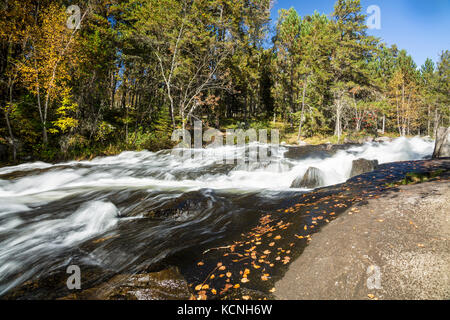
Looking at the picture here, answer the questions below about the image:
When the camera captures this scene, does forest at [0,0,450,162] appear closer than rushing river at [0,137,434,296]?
No

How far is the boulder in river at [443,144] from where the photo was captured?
9.05 metres

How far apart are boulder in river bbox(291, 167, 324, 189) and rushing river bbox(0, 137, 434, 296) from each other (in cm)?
46

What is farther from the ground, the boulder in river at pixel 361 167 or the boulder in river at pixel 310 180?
the boulder in river at pixel 361 167

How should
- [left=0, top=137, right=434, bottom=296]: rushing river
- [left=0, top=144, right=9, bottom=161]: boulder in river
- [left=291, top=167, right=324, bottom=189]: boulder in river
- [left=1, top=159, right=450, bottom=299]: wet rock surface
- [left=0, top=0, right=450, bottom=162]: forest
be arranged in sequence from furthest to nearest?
[left=0, top=0, right=450, bottom=162]: forest < [left=0, top=144, right=9, bottom=161]: boulder in river < [left=291, top=167, right=324, bottom=189]: boulder in river < [left=0, top=137, right=434, bottom=296]: rushing river < [left=1, top=159, right=450, bottom=299]: wet rock surface

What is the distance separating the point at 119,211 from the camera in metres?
5.98

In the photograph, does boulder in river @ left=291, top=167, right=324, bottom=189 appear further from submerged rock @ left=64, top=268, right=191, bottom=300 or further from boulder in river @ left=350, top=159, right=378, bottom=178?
submerged rock @ left=64, top=268, right=191, bottom=300

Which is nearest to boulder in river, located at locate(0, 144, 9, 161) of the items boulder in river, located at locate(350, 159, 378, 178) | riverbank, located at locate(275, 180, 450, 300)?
riverbank, located at locate(275, 180, 450, 300)

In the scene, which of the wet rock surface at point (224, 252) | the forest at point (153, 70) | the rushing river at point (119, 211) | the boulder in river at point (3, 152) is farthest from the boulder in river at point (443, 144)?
the boulder in river at point (3, 152)

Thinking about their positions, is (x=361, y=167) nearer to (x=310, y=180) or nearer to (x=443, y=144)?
(x=310, y=180)

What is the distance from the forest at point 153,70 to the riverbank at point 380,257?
49.5ft

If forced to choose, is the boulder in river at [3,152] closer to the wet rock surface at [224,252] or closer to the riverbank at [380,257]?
the wet rock surface at [224,252]

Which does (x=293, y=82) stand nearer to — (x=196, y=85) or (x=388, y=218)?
(x=196, y=85)

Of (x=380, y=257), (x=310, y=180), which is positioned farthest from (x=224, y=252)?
(x=310, y=180)

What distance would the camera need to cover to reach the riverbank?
2293 millimetres
